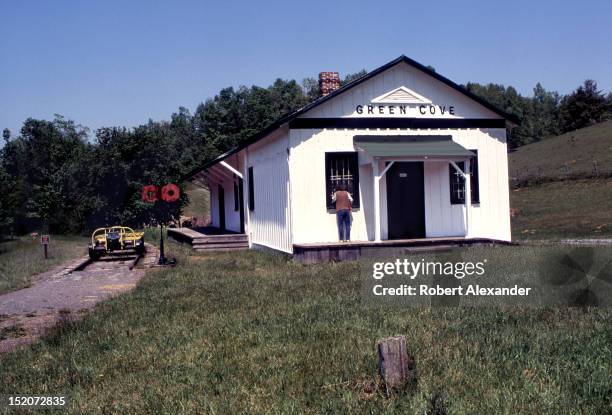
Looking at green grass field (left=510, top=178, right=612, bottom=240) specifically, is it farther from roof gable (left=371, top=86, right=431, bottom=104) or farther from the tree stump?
the tree stump

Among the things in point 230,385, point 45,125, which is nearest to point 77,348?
point 230,385

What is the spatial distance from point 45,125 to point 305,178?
41.7 m

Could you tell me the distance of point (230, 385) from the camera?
5.41 meters

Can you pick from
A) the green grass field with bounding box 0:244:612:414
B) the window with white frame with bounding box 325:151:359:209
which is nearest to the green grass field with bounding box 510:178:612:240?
the window with white frame with bounding box 325:151:359:209

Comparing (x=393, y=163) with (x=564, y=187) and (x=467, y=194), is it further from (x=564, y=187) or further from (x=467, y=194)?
(x=564, y=187)

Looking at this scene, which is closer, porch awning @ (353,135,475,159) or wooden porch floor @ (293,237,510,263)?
wooden porch floor @ (293,237,510,263)

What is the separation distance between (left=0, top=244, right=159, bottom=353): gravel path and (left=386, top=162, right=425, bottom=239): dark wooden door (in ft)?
20.0

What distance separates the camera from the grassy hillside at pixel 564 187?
24.7 meters

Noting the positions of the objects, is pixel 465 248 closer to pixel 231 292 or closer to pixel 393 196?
pixel 393 196

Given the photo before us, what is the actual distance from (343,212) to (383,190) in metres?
1.52

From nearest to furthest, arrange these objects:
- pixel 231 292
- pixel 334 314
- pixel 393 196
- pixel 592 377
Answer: pixel 592 377 → pixel 334 314 → pixel 231 292 → pixel 393 196

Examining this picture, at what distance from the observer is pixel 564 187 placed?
119ft

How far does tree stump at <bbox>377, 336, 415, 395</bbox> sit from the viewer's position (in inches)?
198

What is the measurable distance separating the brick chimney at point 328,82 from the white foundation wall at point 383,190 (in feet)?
9.71
